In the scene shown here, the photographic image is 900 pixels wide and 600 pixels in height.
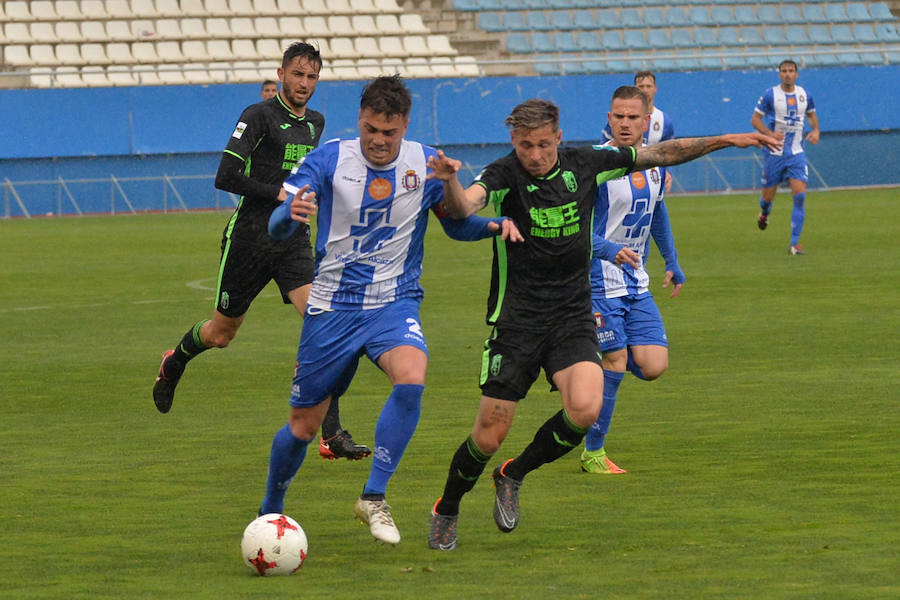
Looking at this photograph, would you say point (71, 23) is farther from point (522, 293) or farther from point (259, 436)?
point (522, 293)

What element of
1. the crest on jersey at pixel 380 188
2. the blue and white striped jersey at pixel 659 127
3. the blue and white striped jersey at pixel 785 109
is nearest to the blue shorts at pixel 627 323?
the crest on jersey at pixel 380 188

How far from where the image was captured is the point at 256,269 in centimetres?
962

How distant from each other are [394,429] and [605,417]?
6.94 feet

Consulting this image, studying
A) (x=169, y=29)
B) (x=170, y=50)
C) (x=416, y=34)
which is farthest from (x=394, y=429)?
(x=416, y=34)

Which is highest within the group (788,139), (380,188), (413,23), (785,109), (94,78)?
(413,23)

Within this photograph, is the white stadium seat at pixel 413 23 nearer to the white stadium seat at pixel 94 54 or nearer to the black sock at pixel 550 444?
the white stadium seat at pixel 94 54

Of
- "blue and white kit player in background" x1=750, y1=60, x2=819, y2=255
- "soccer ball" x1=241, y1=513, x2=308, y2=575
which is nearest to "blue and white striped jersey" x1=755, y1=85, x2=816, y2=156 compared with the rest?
"blue and white kit player in background" x1=750, y1=60, x2=819, y2=255

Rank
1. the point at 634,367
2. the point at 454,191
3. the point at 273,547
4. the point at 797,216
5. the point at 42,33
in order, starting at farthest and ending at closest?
the point at 42,33
the point at 797,216
the point at 634,367
the point at 454,191
the point at 273,547

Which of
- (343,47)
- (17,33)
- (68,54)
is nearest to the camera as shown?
(17,33)

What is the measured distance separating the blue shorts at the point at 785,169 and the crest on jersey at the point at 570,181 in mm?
16274

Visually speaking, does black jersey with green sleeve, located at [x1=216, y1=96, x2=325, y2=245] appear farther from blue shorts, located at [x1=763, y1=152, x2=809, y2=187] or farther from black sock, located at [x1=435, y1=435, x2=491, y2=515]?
blue shorts, located at [x1=763, y1=152, x2=809, y2=187]

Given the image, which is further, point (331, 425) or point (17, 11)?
point (17, 11)

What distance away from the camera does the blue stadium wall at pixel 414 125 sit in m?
35.5

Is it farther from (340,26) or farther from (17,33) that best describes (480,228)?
(340,26)
